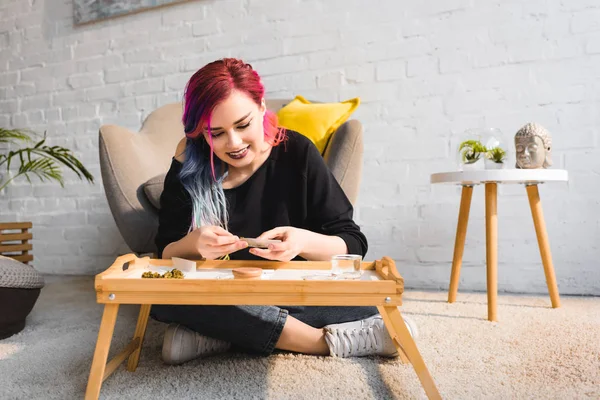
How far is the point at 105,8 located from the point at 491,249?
7.22 ft

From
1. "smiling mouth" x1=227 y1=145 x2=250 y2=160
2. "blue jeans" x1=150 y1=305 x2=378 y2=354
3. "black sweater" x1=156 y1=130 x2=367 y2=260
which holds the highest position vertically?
"smiling mouth" x1=227 y1=145 x2=250 y2=160

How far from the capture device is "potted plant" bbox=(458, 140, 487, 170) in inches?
65.5

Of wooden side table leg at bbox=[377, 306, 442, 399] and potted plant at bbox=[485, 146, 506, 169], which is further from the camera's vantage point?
potted plant at bbox=[485, 146, 506, 169]

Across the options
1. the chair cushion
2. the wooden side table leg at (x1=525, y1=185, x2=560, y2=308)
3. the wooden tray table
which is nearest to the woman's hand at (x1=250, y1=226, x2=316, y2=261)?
the wooden tray table

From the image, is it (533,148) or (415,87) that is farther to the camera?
(415,87)

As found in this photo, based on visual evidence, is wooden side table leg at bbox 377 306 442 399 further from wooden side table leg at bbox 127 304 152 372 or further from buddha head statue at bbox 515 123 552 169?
buddha head statue at bbox 515 123 552 169

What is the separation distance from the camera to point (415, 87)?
2.05 metres

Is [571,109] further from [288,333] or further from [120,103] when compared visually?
[120,103]

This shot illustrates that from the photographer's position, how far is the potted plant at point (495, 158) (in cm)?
164

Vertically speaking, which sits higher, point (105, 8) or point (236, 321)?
point (105, 8)

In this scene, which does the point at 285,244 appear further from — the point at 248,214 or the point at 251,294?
the point at 248,214

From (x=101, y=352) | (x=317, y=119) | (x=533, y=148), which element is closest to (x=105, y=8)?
(x=317, y=119)

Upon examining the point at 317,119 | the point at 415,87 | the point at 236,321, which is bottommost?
the point at 236,321

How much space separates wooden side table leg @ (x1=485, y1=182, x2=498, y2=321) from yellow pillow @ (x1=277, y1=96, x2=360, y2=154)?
537 mm
